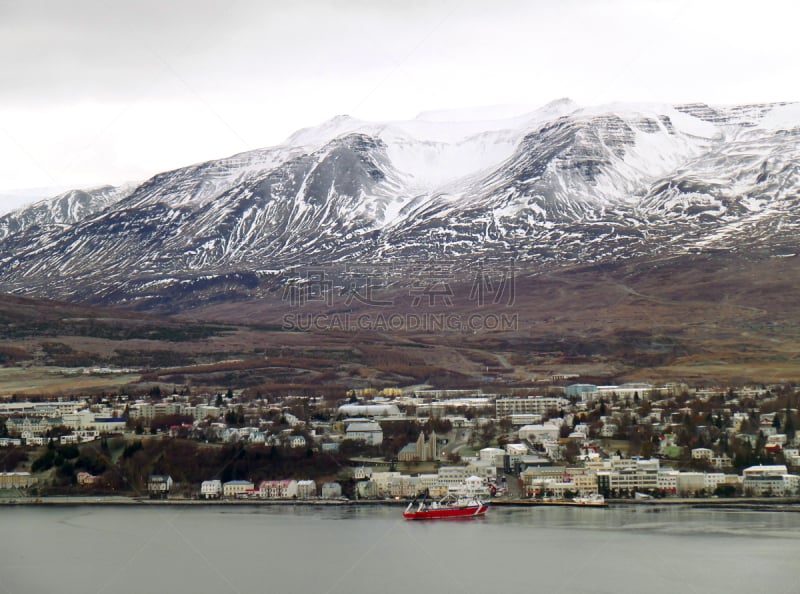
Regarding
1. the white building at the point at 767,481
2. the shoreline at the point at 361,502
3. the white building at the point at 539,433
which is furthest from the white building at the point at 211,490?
the white building at the point at 767,481

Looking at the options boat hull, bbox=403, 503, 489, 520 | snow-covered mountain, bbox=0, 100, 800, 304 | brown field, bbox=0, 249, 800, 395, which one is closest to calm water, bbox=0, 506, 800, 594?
boat hull, bbox=403, 503, 489, 520

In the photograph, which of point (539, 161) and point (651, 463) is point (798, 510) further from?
point (539, 161)

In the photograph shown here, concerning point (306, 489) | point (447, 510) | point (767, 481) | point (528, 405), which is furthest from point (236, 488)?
point (528, 405)

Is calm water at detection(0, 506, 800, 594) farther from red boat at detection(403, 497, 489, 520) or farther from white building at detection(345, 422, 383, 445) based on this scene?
white building at detection(345, 422, 383, 445)

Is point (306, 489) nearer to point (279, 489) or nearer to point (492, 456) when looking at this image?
point (279, 489)

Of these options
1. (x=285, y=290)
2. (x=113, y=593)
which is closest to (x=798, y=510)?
(x=113, y=593)

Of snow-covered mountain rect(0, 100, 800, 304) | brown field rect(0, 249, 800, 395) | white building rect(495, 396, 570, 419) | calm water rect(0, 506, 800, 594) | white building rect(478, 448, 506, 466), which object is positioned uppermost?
snow-covered mountain rect(0, 100, 800, 304)
